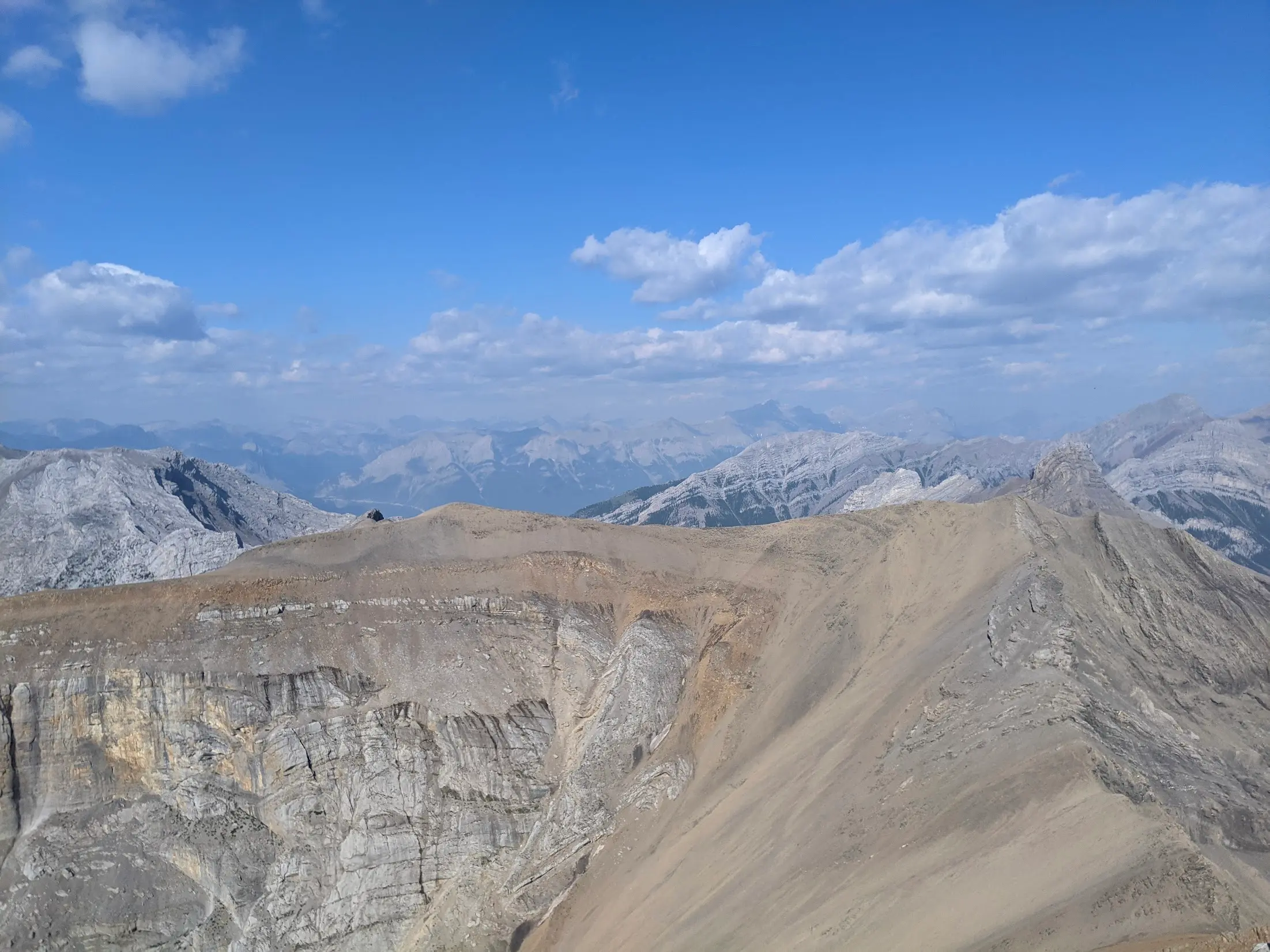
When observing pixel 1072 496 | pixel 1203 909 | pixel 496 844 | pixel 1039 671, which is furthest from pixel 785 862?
pixel 1072 496

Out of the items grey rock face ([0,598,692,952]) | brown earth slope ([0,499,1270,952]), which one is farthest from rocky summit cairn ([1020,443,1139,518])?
grey rock face ([0,598,692,952])

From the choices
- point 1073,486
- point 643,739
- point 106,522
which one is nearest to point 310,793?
point 643,739

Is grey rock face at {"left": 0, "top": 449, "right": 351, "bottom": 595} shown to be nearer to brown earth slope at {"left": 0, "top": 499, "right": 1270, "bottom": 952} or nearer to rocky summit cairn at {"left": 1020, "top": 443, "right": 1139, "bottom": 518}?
brown earth slope at {"left": 0, "top": 499, "right": 1270, "bottom": 952}

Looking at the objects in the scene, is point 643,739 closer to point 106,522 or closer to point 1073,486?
point 1073,486

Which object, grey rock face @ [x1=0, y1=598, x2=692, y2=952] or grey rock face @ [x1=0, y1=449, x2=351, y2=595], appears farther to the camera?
grey rock face @ [x1=0, y1=449, x2=351, y2=595]

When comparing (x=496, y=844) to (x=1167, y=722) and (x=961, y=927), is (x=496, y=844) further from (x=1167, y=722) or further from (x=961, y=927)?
(x=1167, y=722)

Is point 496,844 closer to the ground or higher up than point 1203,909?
closer to the ground

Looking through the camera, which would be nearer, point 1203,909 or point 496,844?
point 1203,909
